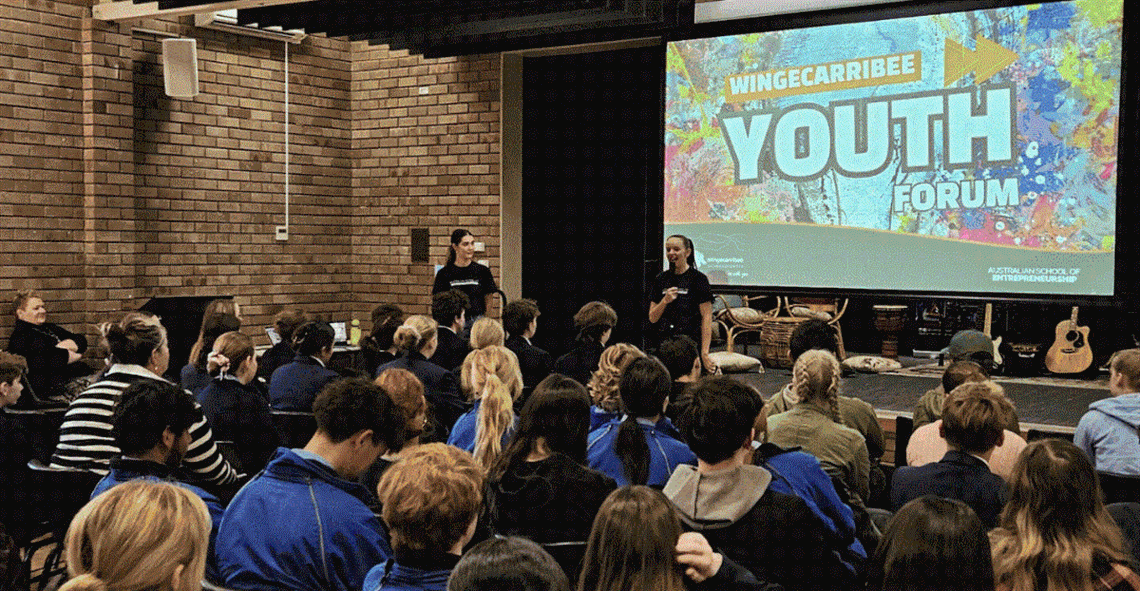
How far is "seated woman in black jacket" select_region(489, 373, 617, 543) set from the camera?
262 centimetres

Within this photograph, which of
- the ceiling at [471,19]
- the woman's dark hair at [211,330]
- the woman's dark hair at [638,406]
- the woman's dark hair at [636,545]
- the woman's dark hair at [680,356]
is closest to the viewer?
the woman's dark hair at [636,545]

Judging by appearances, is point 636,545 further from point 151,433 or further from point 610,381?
point 610,381

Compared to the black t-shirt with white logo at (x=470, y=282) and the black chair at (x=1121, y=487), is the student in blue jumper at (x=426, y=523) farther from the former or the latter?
the black t-shirt with white logo at (x=470, y=282)

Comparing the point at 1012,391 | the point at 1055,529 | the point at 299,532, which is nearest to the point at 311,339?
the point at 299,532

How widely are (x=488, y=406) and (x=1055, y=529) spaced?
163 cm

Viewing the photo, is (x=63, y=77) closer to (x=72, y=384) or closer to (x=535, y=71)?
(x=72, y=384)

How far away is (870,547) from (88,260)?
6.01 m

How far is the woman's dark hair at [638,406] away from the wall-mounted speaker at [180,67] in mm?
5516

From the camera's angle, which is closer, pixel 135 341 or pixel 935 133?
pixel 135 341

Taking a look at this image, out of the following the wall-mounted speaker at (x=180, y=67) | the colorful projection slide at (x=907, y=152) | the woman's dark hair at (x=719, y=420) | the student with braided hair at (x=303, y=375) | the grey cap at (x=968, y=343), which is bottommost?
the grey cap at (x=968, y=343)

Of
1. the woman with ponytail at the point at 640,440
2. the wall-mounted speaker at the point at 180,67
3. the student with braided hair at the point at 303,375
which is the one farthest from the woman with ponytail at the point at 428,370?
the wall-mounted speaker at the point at 180,67

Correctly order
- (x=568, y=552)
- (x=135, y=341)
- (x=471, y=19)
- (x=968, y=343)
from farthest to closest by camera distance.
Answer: (x=968, y=343) < (x=471, y=19) < (x=135, y=341) < (x=568, y=552)

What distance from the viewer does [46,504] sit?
364cm

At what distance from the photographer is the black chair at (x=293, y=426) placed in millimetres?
4289
